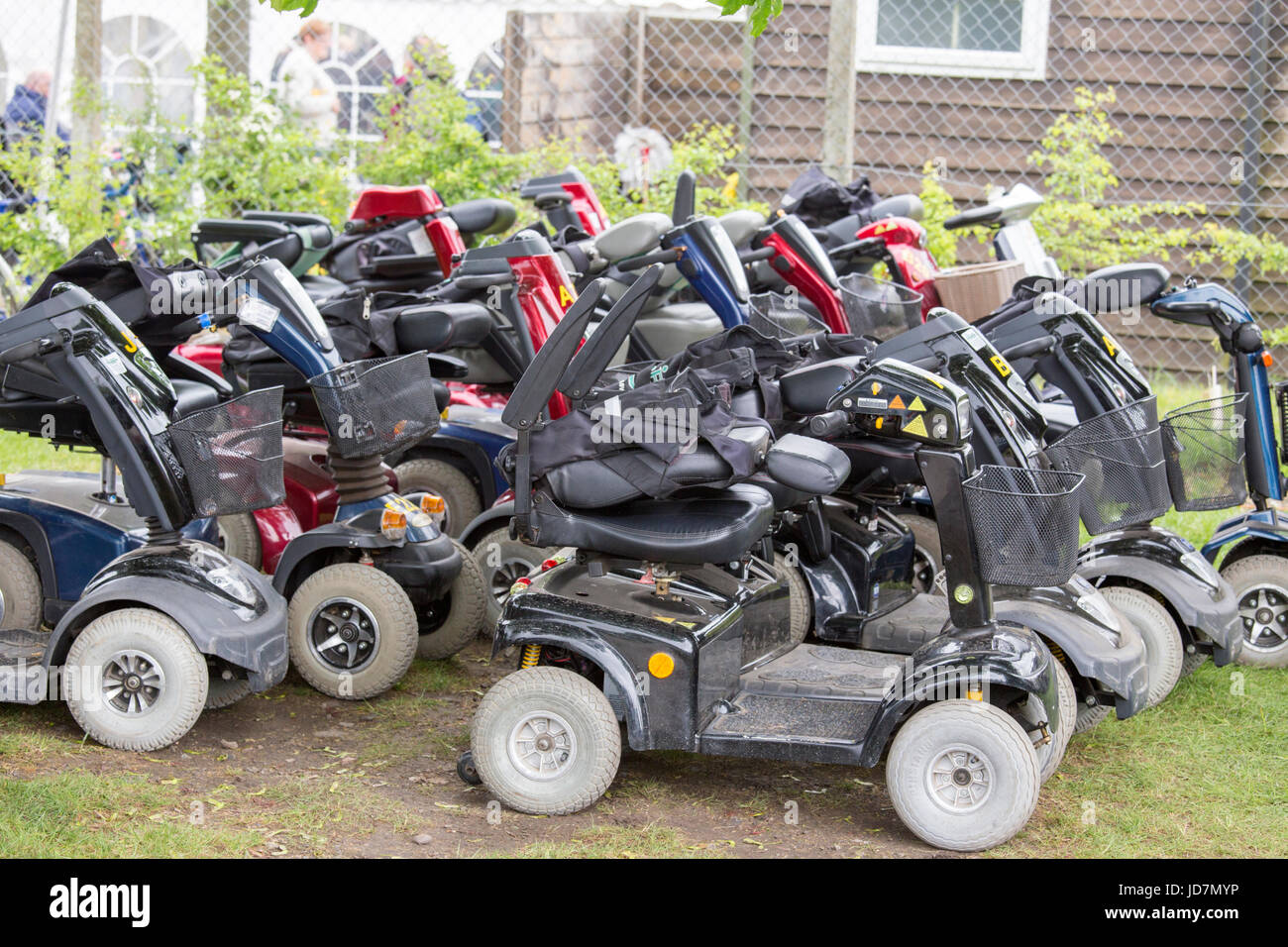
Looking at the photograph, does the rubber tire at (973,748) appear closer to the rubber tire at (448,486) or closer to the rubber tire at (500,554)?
the rubber tire at (500,554)

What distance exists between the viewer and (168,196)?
7.44 meters

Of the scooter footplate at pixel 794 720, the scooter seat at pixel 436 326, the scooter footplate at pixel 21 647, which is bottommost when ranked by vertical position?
the scooter footplate at pixel 794 720

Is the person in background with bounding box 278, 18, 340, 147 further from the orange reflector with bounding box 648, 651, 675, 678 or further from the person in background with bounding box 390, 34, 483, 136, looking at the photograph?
the orange reflector with bounding box 648, 651, 675, 678

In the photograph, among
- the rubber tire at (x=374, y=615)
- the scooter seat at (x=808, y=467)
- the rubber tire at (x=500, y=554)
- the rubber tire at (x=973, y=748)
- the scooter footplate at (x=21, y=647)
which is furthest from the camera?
the rubber tire at (x=500, y=554)

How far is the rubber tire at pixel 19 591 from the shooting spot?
4.62 metres

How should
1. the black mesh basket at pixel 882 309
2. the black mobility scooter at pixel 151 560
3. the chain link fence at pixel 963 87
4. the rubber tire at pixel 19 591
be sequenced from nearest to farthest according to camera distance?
the black mobility scooter at pixel 151 560 → the rubber tire at pixel 19 591 → the black mesh basket at pixel 882 309 → the chain link fence at pixel 963 87

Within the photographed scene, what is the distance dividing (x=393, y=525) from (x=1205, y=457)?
2.58 metres

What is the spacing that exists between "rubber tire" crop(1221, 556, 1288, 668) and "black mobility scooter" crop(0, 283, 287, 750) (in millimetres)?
3227

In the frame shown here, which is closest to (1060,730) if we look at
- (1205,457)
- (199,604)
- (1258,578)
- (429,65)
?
(1205,457)

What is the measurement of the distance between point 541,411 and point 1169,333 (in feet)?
22.1

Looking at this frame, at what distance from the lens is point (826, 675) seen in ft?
13.4

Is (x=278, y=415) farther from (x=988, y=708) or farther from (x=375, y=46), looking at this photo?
(x=375, y=46)

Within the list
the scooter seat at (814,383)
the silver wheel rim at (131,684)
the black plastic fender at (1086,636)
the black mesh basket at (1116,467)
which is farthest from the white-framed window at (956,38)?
the silver wheel rim at (131,684)

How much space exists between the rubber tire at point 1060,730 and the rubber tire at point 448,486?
2.53 metres
